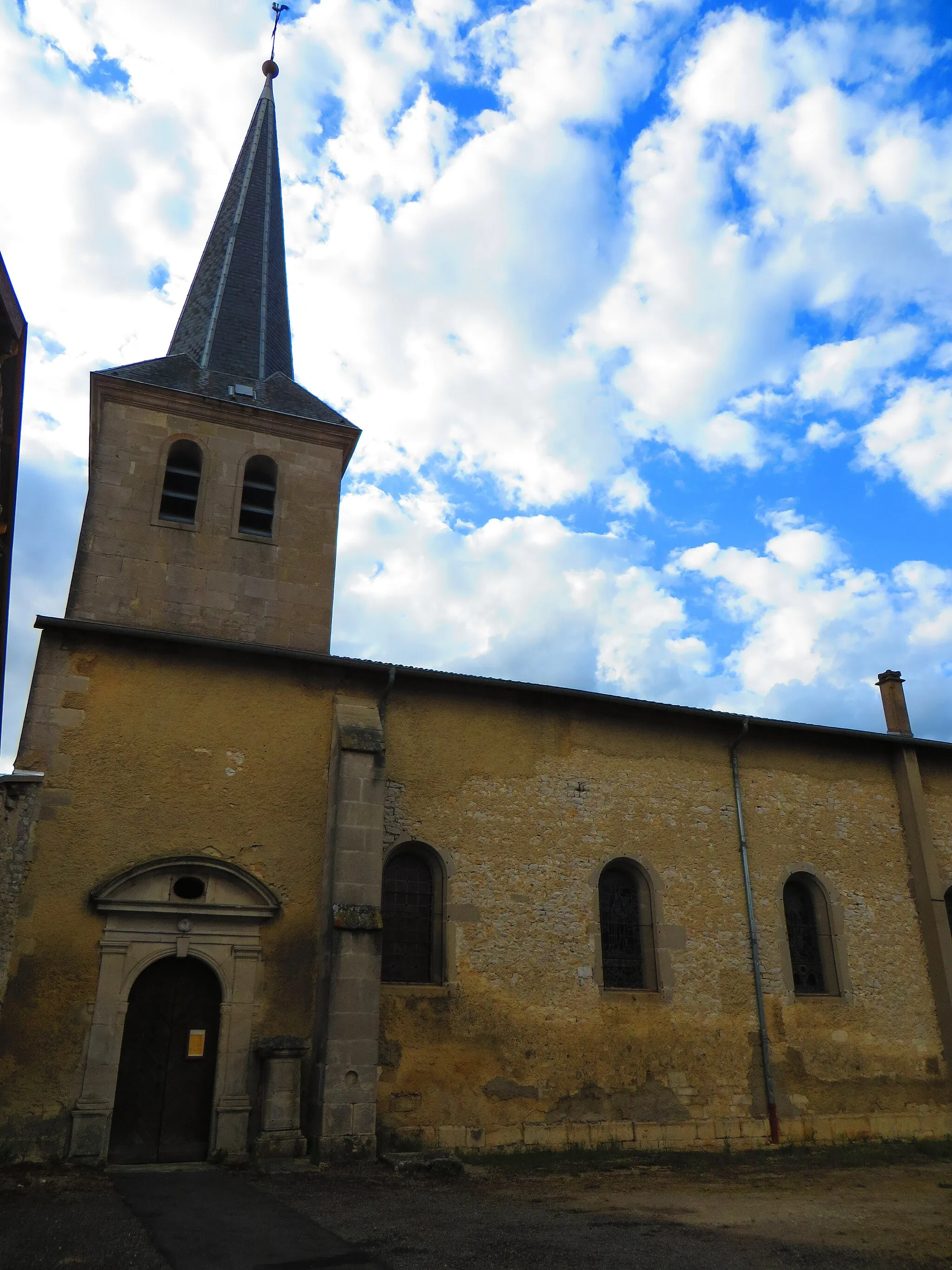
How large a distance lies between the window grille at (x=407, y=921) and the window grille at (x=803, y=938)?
17.1ft

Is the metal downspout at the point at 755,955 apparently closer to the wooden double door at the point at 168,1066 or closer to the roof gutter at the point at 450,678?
the roof gutter at the point at 450,678

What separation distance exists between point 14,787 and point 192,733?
6.29 ft

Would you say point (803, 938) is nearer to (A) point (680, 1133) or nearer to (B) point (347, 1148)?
(A) point (680, 1133)

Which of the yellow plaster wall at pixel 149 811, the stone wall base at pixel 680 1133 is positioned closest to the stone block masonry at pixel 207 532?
the yellow plaster wall at pixel 149 811

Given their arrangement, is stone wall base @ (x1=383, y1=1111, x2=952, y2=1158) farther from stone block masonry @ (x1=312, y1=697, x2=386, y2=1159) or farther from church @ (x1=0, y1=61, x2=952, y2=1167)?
stone block masonry @ (x1=312, y1=697, x2=386, y2=1159)

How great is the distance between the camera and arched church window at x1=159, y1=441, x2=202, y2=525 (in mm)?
12969

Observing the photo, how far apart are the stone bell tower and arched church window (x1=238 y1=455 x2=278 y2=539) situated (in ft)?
0.07

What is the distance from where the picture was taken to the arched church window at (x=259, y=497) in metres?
13.2

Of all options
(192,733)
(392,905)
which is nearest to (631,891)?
(392,905)

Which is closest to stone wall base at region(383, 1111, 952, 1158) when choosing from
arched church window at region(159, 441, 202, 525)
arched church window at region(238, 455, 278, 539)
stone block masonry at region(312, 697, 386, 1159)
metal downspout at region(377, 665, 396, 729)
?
stone block masonry at region(312, 697, 386, 1159)

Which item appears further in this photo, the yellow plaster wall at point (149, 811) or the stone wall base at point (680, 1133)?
the stone wall base at point (680, 1133)

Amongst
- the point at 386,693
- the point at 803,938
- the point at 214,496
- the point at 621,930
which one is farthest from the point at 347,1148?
the point at 214,496

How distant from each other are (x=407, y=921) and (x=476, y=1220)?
4.16m

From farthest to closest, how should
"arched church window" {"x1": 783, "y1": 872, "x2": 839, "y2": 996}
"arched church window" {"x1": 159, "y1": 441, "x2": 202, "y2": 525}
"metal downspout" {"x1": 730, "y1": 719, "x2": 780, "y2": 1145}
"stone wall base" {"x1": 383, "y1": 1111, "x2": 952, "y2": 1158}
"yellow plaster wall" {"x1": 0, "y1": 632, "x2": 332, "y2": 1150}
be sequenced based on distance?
"arched church window" {"x1": 159, "y1": 441, "x2": 202, "y2": 525} → "arched church window" {"x1": 783, "y1": 872, "x2": 839, "y2": 996} → "metal downspout" {"x1": 730, "y1": 719, "x2": 780, "y2": 1145} → "stone wall base" {"x1": 383, "y1": 1111, "x2": 952, "y2": 1158} → "yellow plaster wall" {"x1": 0, "y1": 632, "x2": 332, "y2": 1150}
